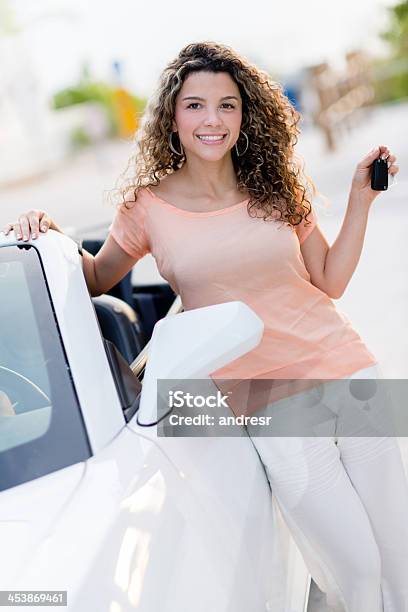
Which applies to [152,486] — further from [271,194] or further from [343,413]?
[271,194]

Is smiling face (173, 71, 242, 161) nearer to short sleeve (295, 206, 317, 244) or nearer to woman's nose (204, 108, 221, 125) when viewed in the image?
woman's nose (204, 108, 221, 125)

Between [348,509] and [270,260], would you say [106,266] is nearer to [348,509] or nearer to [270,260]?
[270,260]

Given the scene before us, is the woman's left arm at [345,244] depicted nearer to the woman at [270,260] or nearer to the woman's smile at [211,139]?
the woman at [270,260]

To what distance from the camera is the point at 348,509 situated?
1.91 m

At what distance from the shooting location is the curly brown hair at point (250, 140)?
2160 mm

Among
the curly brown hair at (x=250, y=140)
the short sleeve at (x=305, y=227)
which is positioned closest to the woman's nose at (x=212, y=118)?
the curly brown hair at (x=250, y=140)

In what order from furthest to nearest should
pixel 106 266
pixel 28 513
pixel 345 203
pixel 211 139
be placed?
pixel 345 203 → pixel 106 266 → pixel 211 139 → pixel 28 513

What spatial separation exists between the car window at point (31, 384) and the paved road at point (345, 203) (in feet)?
2.25

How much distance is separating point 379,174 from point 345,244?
0.66 feet

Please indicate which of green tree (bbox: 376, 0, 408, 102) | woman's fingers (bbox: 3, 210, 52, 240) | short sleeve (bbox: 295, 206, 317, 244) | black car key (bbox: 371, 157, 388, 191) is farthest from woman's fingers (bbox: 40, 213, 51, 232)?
green tree (bbox: 376, 0, 408, 102)

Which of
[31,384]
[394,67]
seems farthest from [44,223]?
[394,67]

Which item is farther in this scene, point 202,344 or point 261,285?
point 261,285

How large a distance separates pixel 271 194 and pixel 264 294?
0.95 ft

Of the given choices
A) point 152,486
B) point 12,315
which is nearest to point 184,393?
point 152,486
